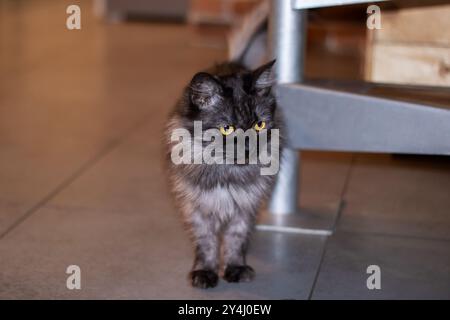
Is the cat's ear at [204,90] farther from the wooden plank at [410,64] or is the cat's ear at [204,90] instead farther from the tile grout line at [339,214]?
the wooden plank at [410,64]

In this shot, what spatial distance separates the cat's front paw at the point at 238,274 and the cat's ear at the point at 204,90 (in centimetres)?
59

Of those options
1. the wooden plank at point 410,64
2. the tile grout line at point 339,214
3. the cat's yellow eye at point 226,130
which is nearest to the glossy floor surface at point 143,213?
the tile grout line at point 339,214

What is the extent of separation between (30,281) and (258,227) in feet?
3.16

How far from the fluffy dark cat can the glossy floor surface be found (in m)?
0.10

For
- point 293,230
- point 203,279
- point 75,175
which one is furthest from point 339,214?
point 75,175

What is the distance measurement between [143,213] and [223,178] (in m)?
0.75

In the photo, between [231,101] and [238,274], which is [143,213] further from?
[231,101]

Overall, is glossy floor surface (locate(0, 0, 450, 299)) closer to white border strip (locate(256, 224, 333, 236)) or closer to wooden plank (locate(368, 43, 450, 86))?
white border strip (locate(256, 224, 333, 236))

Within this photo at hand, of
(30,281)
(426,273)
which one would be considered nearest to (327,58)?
(426,273)

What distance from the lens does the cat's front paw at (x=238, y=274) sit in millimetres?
2512

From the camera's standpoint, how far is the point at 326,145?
2.83 meters

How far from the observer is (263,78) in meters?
2.43

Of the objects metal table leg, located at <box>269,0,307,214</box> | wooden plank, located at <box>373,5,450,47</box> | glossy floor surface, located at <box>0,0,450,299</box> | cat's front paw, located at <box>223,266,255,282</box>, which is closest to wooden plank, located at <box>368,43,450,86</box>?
wooden plank, located at <box>373,5,450,47</box>
